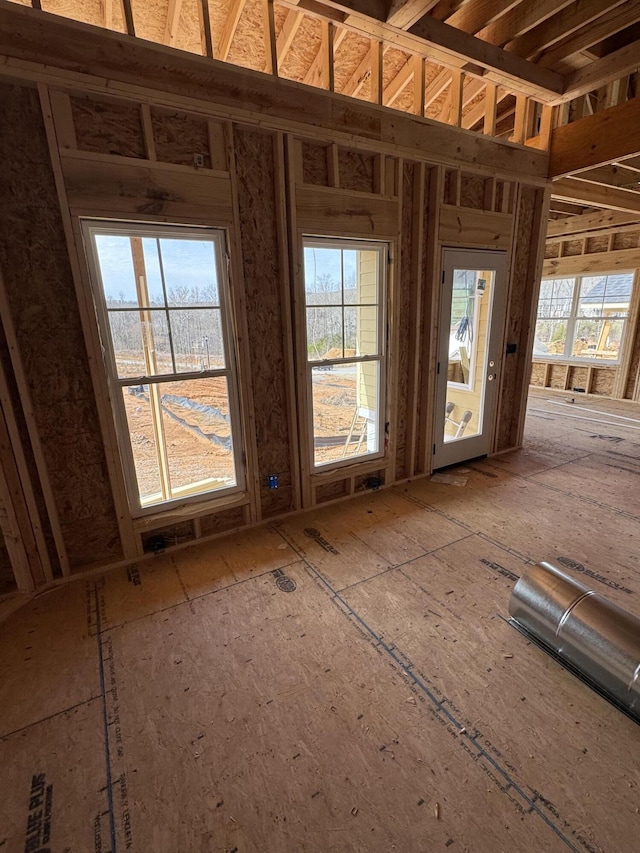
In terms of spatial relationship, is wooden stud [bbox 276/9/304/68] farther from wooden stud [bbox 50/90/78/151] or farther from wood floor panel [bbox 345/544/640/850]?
wood floor panel [bbox 345/544/640/850]

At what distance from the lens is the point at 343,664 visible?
185 centimetres

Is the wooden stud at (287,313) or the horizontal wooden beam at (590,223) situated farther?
the horizontal wooden beam at (590,223)

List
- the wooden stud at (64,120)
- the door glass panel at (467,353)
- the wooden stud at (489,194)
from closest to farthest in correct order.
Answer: the wooden stud at (64,120)
the wooden stud at (489,194)
the door glass panel at (467,353)

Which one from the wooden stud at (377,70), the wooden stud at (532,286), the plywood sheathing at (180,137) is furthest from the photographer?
the wooden stud at (532,286)

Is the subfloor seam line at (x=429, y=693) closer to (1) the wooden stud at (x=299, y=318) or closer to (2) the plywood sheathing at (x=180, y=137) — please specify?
→ (1) the wooden stud at (x=299, y=318)

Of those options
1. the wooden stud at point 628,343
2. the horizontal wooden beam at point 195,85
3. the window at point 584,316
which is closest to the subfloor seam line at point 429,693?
the horizontal wooden beam at point 195,85

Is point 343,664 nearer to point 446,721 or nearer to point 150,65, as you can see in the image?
point 446,721

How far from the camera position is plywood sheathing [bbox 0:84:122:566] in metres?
2.01

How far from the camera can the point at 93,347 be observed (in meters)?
2.29

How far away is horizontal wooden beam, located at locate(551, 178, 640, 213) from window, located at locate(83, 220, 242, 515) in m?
4.39

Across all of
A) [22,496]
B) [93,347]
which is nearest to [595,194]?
[93,347]

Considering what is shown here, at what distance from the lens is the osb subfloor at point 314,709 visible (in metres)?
1.27

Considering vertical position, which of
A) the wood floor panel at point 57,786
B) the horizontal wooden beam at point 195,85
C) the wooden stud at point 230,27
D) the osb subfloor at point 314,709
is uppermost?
the wooden stud at point 230,27

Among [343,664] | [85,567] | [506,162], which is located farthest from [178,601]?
[506,162]
